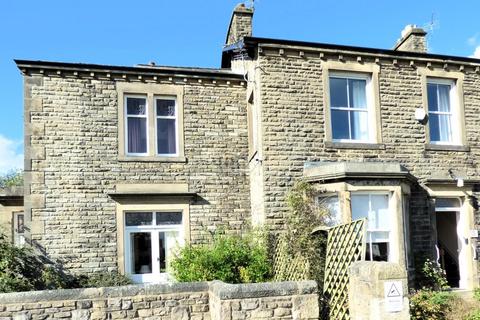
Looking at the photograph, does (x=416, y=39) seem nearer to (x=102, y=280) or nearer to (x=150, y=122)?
(x=150, y=122)

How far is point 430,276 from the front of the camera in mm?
12078

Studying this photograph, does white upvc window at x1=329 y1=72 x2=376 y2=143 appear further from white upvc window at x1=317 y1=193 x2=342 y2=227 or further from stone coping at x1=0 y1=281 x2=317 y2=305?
stone coping at x1=0 y1=281 x2=317 y2=305

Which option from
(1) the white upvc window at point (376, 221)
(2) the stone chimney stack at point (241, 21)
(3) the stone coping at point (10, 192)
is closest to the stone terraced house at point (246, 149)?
(1) the white upvc window at point (376, 221)

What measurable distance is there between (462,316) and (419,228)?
365 centimetres

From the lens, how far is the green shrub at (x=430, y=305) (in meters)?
8.73

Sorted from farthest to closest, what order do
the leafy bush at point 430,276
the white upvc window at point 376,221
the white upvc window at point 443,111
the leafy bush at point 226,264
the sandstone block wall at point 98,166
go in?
the white upvc window at point 443,111 < the sandstone block wall at point 98,166 < the leafy bush at point 430,276 < the white upvc window at point 376,221 < the leafy bush at point 226,264

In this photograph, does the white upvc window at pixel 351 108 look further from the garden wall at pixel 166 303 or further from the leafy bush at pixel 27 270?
the leafy bush at pixel 27 270

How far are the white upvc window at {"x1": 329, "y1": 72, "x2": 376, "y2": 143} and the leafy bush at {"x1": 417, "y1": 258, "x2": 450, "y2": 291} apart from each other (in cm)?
335

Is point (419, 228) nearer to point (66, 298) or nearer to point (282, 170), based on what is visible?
point (282, 170)

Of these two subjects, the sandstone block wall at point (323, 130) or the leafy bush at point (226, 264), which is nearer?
the leafy bush at point (226, 264)

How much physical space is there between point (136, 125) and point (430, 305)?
8245 millimetres

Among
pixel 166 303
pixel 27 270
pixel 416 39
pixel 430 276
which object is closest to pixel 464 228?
pixel 430 276

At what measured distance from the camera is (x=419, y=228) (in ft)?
41.1

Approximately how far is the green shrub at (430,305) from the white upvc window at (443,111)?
186 inches
